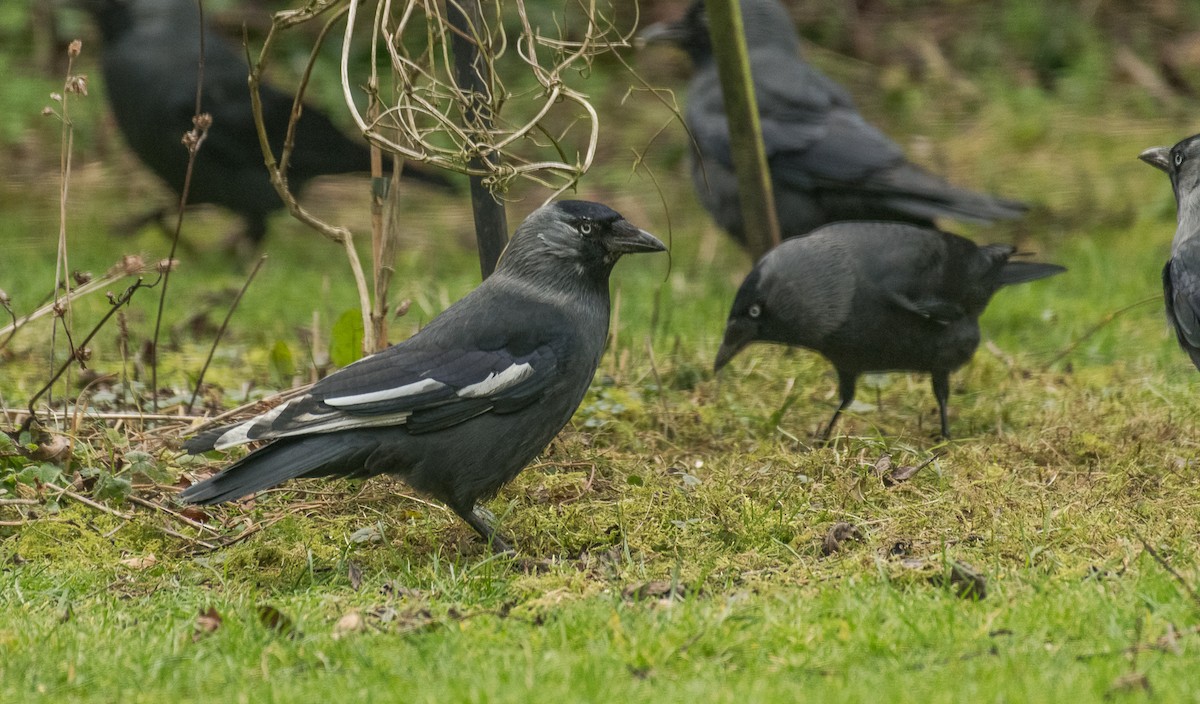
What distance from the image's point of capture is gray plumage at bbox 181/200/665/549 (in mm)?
4191

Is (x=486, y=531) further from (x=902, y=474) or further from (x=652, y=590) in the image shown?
(x=902, y=474)

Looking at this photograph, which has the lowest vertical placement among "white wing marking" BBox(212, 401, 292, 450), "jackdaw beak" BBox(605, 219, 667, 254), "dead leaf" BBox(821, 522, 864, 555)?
"dead leaf" BBox(821, 522, 864, 555)

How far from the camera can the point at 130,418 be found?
5320 mm

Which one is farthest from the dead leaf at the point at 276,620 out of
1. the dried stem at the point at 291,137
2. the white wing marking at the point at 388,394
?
the dried stem at the point at 291,137

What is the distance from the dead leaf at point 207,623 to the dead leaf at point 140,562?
0.78m

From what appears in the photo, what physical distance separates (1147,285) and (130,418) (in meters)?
5.64

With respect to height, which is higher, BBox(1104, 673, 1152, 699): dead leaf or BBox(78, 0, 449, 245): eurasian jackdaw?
BBox(78, 0, 449, 245): eurasian jackdaw

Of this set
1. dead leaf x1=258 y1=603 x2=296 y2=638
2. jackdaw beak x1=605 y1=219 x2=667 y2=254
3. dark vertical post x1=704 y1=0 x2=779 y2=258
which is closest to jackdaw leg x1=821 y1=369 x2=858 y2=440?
dark vertical post x1=704 y1=0 x2=779 y2=258

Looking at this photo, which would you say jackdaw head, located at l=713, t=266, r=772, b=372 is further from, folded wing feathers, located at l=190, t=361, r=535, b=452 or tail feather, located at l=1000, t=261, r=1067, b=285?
folded wing feathers, located at l=190, t=361, r=535, b=452

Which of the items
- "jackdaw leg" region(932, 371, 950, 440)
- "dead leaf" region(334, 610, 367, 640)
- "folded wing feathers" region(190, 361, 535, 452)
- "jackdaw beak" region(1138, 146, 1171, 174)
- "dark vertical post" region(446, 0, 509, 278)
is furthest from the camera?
"jackdaw leg" region(932, 371, 950, 440)

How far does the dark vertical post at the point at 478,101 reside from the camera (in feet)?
16.0

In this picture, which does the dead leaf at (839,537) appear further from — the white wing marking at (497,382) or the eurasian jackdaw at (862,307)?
the eurasian jackdaw at (862,307)

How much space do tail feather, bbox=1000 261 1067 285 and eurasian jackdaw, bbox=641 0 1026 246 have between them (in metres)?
1.12

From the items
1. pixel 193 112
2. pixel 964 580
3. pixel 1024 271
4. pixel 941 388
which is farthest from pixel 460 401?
pixel 193 112
